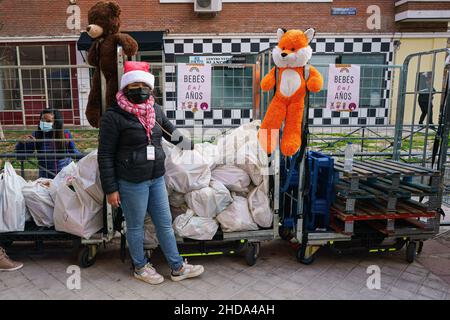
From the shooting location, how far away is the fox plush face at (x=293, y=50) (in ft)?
11.1

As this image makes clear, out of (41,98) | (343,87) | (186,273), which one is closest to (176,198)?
(186,273)

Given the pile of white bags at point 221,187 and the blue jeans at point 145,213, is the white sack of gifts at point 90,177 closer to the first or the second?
the blue jeans at point 145,213

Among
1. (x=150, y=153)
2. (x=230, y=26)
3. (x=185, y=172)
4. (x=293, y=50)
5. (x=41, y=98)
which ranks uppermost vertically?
(x=230, y=26)

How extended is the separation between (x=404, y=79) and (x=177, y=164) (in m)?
2.83

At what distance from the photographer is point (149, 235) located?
11.7ft

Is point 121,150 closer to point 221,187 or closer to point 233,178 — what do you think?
point 221,187

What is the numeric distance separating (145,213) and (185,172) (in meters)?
0.53

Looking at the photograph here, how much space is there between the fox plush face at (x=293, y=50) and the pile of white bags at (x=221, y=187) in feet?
2.62

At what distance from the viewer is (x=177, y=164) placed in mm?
3584

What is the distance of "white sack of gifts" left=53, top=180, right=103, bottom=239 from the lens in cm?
346

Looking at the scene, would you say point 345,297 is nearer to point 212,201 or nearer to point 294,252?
point 294,252

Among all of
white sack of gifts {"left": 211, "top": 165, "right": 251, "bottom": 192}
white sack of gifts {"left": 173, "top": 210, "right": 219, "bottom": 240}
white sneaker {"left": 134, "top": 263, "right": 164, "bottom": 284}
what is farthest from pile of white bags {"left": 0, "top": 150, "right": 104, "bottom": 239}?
white sack of gifts {"left": 211, "top": 165, "right": 251, "bottom": 192}

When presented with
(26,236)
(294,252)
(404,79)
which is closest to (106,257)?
(26,236)

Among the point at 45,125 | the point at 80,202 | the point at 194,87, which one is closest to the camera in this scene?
the point at 80,202
